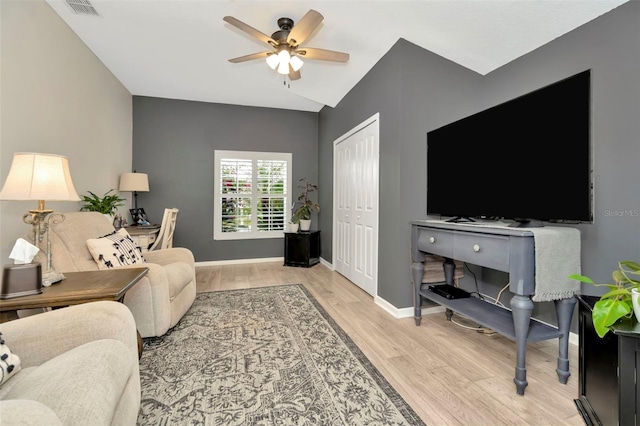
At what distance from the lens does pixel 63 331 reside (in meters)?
1.13

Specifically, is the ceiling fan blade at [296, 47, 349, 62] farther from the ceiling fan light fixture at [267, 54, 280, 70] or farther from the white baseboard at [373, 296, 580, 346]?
the white baseboard at [373, 296, 580, 346]

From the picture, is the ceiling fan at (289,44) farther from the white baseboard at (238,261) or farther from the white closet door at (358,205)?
the white baseboard at (238,261)

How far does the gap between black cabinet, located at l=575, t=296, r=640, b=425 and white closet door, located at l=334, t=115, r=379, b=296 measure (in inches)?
74.8

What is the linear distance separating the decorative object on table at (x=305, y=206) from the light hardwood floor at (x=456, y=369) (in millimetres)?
2008

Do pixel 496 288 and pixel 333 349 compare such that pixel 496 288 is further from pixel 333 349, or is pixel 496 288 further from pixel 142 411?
pixel 142 411

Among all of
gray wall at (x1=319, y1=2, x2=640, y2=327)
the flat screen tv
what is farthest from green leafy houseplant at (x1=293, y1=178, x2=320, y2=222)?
the flat screen tv

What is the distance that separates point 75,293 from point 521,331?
243 cm

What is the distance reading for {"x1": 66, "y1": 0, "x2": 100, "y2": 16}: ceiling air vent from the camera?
248cm

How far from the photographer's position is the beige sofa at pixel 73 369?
787mm

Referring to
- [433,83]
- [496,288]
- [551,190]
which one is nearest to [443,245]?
[551,190]

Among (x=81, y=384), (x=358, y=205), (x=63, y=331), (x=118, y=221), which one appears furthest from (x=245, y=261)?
(x=81, y=384)

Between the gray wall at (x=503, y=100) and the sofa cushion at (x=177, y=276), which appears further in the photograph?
the sofa cushion at (x=177, y=276)

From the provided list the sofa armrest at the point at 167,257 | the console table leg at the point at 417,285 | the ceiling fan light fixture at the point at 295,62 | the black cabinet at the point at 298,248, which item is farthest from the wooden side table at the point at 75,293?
the black cabinet at the point at 298,248

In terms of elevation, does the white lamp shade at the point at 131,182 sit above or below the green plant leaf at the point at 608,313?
above
